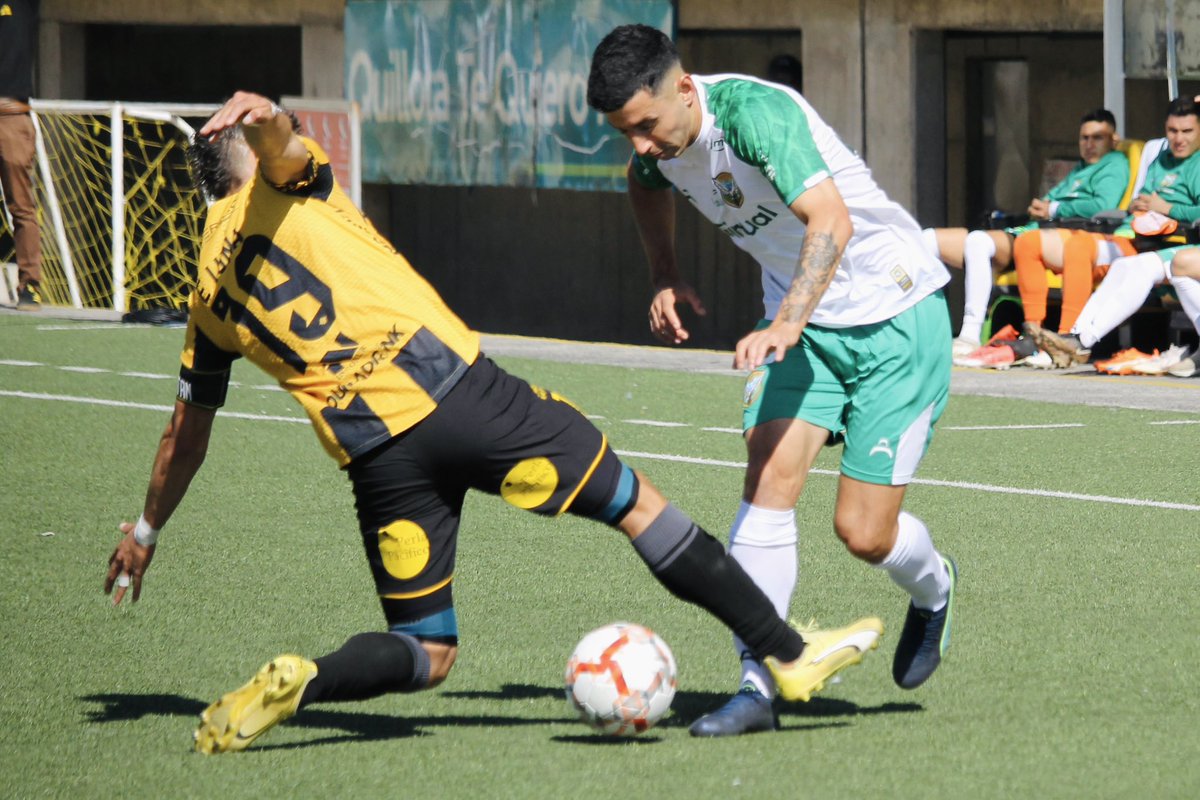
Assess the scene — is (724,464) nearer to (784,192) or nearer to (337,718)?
(337,718)

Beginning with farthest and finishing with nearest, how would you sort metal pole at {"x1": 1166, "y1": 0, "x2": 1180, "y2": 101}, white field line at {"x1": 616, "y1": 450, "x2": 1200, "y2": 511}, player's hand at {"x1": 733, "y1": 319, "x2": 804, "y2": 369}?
metal pole at {"x1": 1166, "y1": 0, "x2": 1180, "y2": 101}, white field line at {"x1": 616, "y1": 450, "x2": 1200, "y2": 511}, player's hand at {"x1": 733, "y1": 319, "x2": 804, "y2": 369}

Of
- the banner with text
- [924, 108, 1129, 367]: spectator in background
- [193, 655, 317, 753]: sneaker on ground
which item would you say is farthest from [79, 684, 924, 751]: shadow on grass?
the banner with text

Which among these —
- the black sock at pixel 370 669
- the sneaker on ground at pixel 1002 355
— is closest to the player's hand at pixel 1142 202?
the sneaker on ground at pixel 1002 355

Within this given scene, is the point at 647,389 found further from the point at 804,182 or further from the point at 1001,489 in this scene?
the point at 804,182

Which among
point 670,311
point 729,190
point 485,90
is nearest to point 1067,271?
point 670,311

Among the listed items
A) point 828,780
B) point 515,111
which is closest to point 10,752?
point 828,780

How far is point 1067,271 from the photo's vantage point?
1300 centimetres

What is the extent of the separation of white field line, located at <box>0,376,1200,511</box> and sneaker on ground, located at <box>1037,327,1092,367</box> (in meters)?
3.76

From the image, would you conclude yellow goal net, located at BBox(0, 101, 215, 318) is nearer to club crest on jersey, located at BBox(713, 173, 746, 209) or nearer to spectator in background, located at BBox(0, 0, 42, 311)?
spectator in background, located at BBox(0, 0, 42, 311)

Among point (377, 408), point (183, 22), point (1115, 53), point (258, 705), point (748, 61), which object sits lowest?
point (258, 705)

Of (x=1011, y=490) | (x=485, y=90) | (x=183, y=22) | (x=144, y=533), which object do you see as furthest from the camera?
(x=183, y=22)

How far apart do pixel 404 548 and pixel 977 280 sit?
8938 millimetres

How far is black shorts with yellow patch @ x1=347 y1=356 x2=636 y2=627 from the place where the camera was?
15.7 feet

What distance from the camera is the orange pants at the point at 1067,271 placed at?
1298 centimetres
